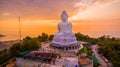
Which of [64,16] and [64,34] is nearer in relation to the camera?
[64,34]

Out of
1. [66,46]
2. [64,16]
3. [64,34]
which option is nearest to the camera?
[66,46]

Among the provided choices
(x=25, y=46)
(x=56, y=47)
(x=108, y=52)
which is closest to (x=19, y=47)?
(x=25, y=46)

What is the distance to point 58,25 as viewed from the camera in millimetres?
21844

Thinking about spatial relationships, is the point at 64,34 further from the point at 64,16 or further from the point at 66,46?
the point at 64,16

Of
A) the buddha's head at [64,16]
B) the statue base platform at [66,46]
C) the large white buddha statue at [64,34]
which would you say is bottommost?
the statue base platform at [66,46]

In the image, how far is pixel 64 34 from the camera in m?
20.6

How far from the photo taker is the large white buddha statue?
19.9 m

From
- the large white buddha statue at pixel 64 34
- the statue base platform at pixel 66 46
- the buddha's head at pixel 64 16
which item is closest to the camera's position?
the statue base platform at pixel 66 46

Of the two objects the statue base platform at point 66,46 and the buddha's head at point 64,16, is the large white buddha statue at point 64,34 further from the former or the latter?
the statue base platform at point 66,46

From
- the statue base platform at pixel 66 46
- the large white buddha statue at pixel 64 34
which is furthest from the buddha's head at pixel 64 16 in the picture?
the statue base platform at pixel 66 46

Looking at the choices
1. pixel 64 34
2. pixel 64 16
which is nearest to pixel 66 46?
pixel 64 34

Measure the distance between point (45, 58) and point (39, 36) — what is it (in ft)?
53.8

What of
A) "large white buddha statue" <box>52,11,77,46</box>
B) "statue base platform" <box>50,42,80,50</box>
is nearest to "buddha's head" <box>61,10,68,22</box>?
"large white buddha statue" <box>52,11,77,46</box>

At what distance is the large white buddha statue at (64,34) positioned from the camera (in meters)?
19.9
